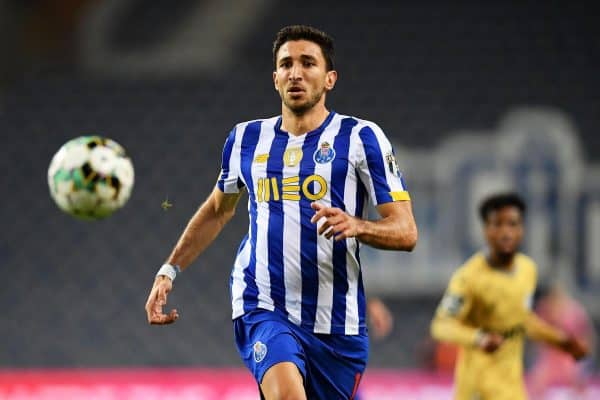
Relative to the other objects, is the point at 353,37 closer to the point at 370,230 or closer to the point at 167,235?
the point at 167,235

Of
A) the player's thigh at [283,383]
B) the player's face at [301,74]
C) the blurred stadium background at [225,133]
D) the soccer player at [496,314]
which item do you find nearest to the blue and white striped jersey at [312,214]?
the player's face at [301,74]

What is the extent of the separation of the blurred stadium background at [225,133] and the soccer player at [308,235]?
5155 mm

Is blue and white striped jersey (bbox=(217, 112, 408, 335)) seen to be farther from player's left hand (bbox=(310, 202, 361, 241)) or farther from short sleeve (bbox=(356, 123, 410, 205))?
player's left hand (bbox=(310, 202, 361, 241))

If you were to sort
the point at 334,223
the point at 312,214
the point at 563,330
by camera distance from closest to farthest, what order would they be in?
the point at 334,223, the point at 312,214, the point at 563,330

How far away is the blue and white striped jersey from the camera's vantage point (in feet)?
12.3

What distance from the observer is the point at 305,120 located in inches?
152

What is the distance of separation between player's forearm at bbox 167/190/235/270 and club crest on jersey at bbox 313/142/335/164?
0.58 m

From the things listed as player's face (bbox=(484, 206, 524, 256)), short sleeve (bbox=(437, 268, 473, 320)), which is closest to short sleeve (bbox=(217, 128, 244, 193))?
short sleeve (bbox=(437, 268, 473, 320))

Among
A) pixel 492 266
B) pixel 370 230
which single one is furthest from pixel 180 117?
pixel 370 230

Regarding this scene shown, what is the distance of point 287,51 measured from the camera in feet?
12.6

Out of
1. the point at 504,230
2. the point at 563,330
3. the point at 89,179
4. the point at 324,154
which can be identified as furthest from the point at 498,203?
the point at 563,330

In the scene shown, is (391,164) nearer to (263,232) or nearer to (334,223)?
(263,232)

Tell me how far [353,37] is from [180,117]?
1.83 meters

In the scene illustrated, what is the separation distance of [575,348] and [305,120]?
2.55m
